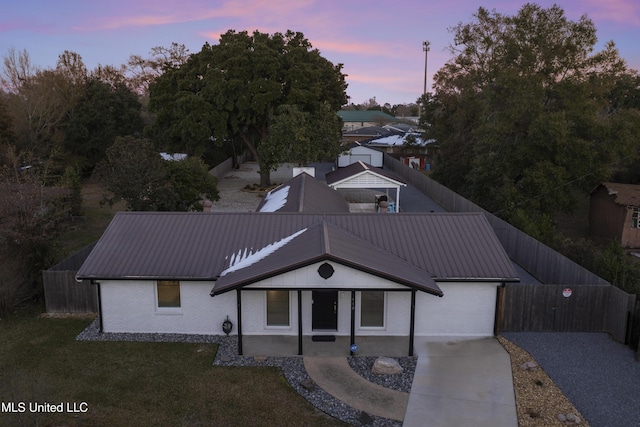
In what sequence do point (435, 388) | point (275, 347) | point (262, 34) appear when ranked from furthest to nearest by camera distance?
1. point (262, 34)
2. point (275, 347)
3. point (435, 388)

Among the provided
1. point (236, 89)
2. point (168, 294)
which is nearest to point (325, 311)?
point (168, 294)

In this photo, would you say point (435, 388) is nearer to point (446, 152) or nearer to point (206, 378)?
point (206, 378)

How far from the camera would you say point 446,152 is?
47.4m

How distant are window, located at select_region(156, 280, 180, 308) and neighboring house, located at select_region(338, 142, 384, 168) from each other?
43523 millimetres

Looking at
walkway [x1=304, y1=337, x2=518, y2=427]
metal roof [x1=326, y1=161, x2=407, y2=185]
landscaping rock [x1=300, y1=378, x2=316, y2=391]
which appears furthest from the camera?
metal roof [x1=326, y1=161, x2=407, y2=185]

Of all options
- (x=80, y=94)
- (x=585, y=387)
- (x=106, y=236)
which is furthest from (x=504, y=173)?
(x=80, y=94)

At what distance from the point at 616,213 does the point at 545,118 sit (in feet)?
23.7

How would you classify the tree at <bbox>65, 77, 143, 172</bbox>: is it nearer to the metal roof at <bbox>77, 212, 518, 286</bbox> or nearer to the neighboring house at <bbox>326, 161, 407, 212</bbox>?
the neighboring house at <bbox>326, 161, 407, 212</bbox>

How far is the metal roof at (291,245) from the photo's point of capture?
15.4 meters

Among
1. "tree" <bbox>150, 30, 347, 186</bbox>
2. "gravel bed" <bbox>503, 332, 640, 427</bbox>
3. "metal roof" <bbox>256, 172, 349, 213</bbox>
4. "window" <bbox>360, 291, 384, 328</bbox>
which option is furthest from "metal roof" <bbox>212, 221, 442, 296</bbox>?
"tree" <bbox>150, 30, 347, 186</bbox>

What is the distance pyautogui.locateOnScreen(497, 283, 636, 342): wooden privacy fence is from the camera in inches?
650

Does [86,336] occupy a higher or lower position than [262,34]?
lower

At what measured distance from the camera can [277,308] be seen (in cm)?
1598

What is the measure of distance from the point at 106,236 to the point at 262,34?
32864mm
